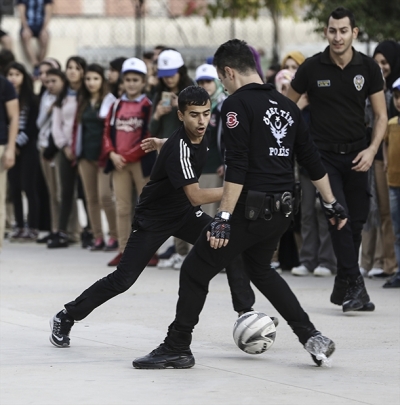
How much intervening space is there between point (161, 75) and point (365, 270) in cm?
264

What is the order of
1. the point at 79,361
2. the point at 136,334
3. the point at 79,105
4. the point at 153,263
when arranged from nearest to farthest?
the point at 79,361 → the point at 136,334 → the point at 153,263 → the point at 79,105

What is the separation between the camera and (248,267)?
628cm

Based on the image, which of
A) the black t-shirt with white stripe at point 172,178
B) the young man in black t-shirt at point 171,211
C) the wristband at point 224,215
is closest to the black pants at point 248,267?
the wristband at point 224,215

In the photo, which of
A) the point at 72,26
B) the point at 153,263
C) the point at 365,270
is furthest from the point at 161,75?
the point at 72,26

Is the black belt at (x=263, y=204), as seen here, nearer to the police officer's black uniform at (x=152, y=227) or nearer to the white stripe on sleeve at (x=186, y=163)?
the white stripe on sleeve at (x=186, y=163)

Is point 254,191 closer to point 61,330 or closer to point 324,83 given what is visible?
point 61,330

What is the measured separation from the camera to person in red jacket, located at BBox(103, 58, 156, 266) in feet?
34.8

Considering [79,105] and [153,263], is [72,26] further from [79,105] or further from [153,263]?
[153,263]

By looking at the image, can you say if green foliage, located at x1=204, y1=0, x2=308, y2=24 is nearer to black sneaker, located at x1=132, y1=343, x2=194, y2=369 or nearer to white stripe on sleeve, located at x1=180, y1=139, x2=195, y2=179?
white stripe on sleeve, located at x1=180, y1=139, x2=195, y2=179

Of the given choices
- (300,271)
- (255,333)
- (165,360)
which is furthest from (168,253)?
(165,360)

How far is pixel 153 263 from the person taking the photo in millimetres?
10797

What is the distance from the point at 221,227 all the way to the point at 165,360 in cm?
85

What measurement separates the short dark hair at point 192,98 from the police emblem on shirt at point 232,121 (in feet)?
1.12

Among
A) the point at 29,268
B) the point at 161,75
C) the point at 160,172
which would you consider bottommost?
the point at 29,268
